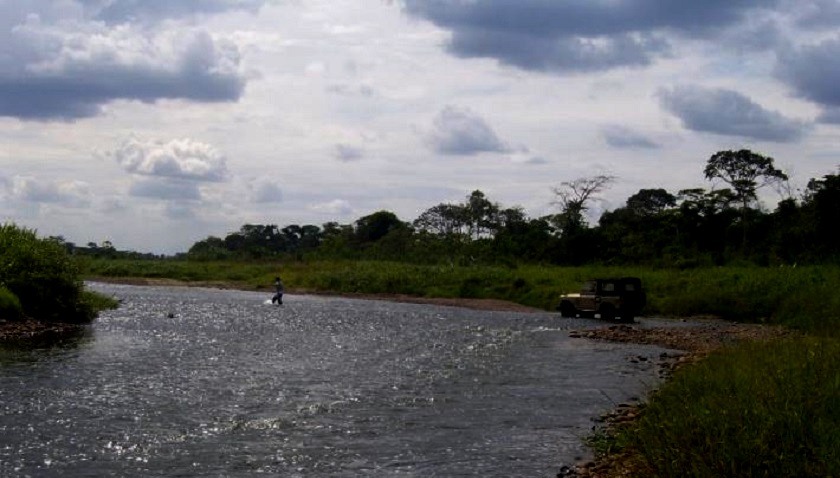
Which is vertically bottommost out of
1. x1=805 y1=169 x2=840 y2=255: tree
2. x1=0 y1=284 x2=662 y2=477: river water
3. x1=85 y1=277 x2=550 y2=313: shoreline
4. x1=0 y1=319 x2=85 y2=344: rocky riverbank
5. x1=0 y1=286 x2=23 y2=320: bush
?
x1=0 y1=284 x2=662 y2=477: river water

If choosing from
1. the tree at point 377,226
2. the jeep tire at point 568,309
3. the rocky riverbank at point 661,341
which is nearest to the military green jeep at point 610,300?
the jeep tire at point 568,309

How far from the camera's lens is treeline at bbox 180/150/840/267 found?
225ft

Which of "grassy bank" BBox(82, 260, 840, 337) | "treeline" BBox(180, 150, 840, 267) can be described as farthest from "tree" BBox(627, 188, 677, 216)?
"grassy bank" BBox(82, 260, 840, 337)

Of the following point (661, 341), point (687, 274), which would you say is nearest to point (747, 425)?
point (661, 341)

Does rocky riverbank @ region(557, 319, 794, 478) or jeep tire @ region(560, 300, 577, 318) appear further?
jeep tire @ region(560, 300, 577, 318)

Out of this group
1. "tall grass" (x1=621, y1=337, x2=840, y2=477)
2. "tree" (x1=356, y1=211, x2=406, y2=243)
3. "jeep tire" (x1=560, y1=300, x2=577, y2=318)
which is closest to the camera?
"tall grass" (x1=621, y1=337, x2=840, y2=477)

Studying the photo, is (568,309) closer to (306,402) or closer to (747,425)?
(306,402)

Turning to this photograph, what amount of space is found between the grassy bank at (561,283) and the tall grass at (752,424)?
10024mm

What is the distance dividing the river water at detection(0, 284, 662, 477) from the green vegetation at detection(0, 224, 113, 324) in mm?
3506

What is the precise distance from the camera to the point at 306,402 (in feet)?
71.7

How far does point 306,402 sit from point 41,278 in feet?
80.4

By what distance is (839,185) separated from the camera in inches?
2517

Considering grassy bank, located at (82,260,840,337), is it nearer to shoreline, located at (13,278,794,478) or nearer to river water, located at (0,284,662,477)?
shoreline, located at (13,278,794,478)

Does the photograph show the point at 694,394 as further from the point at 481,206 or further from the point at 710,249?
the point at 481,206
